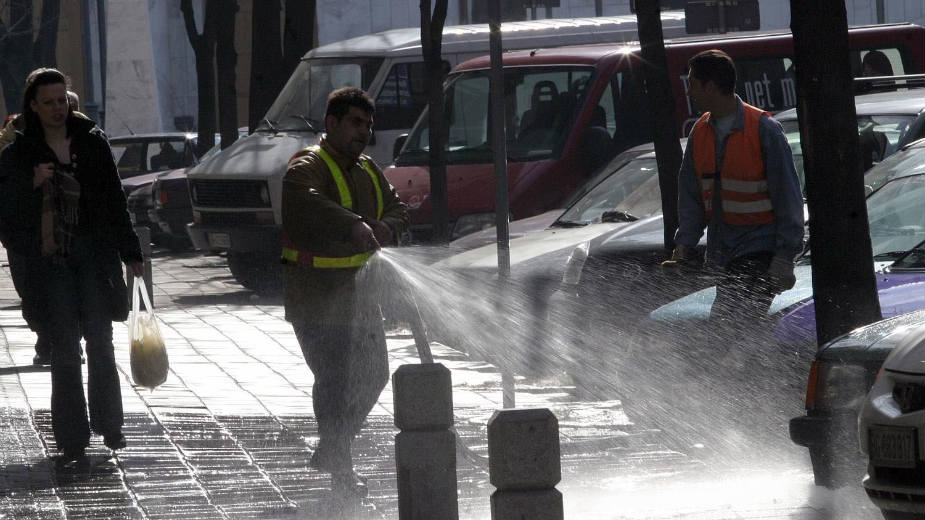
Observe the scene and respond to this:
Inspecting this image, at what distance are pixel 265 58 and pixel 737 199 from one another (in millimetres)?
14875

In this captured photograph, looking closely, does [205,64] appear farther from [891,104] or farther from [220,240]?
[891,104]

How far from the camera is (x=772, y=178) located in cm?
778

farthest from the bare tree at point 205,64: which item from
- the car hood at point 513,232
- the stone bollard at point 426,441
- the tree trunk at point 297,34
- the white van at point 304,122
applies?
the stone bollard at point 426,441

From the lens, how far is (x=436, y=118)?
46.5ft

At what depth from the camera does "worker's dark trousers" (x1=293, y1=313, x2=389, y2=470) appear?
7.15 m

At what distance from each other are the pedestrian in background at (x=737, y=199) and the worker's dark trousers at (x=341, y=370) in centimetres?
170

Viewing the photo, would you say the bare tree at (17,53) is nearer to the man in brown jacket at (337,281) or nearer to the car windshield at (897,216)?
the car windshield at (897,216)

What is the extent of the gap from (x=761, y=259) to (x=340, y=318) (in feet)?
6.83

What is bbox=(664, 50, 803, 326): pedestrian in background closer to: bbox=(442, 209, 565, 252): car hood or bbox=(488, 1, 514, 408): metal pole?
bbox=(488, 1, 514, 408): metal pole

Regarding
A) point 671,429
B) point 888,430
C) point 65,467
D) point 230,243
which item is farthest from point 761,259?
point 230,243

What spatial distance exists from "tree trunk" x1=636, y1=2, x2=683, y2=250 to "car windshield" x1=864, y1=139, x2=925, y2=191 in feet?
6.05

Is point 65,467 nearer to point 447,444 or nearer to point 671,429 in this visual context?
point 447,444

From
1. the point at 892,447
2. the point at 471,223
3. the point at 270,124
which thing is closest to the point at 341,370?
the point at 892,447

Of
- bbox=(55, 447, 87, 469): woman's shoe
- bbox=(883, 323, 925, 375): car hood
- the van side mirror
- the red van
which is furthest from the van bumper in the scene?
bbox=(883, 323, 925, 375): car hood
